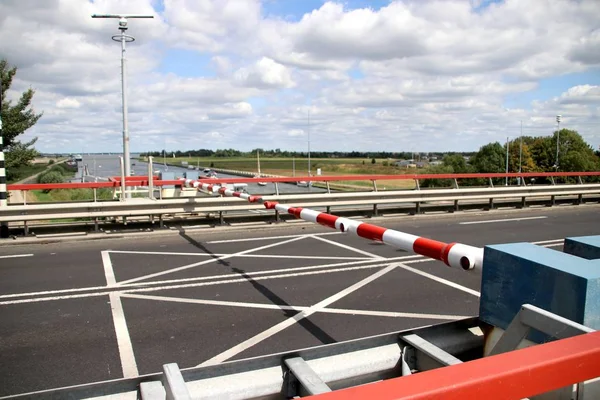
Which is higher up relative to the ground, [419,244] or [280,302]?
[419,244]

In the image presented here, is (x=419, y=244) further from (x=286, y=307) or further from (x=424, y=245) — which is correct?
(x=286, y=307)

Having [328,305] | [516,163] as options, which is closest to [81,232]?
[328,305]

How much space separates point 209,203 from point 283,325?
6.79 metres

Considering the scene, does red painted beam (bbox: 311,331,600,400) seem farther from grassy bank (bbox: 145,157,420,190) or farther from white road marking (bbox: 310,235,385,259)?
grassy bank (bbox: 145,157,420,190)

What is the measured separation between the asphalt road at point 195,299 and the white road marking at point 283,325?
1 cm

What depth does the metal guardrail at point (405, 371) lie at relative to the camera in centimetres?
143

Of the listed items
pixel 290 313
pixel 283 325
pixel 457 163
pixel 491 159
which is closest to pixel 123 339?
pixel 283 325

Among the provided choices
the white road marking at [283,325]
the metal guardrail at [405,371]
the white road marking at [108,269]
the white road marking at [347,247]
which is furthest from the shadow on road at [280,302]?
the white road marking at [347,247]

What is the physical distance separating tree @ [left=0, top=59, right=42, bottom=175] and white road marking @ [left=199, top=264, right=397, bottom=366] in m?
26.7

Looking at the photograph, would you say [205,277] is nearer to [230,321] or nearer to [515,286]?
[230,321]

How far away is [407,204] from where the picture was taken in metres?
15.1

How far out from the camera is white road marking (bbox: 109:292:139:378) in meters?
4.22

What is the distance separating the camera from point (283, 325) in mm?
5297

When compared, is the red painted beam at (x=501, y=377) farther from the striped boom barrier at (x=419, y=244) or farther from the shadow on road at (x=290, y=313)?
the shadow on road at (x=290, y=313)
